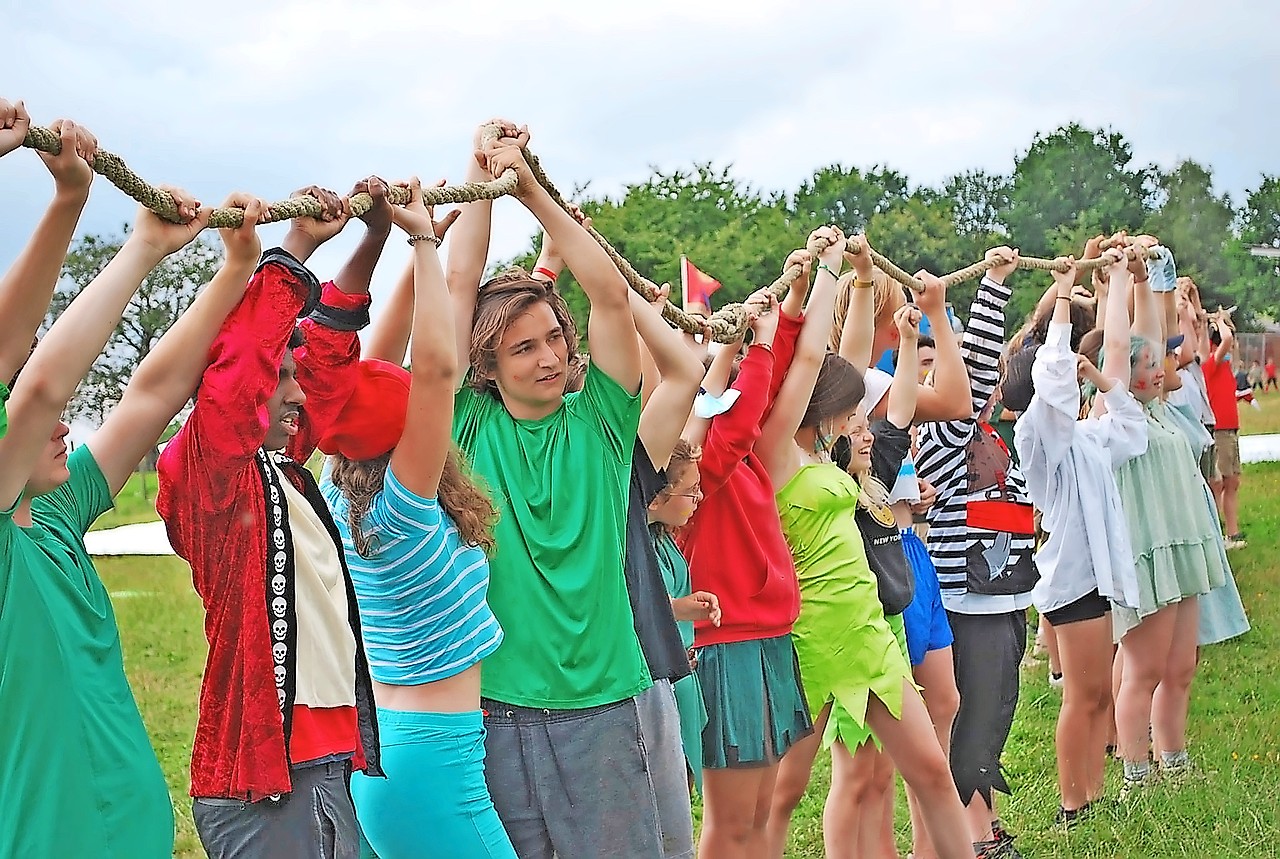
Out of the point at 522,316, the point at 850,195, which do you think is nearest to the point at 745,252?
the point at 850,195

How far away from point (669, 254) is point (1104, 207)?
10.5 meters

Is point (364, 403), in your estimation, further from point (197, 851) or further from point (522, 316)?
point (197, 851)

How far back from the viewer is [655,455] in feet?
10.9

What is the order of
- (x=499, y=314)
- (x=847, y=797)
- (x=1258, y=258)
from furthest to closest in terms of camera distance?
(x=1258, y=258) → (x=847, y=797) → (x=499, y=314)

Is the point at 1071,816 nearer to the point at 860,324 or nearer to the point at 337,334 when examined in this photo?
the point at 860,324

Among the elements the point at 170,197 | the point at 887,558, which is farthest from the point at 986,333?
the point at 170,197

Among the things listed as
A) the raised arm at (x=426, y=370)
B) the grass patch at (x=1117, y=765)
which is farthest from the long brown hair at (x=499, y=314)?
the grass patch at (x=1117, y=765)

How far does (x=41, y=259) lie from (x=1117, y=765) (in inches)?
215

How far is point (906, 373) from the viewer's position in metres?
4.69

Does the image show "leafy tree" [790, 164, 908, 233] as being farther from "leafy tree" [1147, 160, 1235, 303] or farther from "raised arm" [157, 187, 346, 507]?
"raised arm" [157, 187, 346, 507]

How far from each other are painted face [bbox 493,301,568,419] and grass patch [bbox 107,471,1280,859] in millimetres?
2896

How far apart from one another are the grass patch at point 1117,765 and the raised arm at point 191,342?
3.35 metres

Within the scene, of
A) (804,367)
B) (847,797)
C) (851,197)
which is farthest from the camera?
(851,197)

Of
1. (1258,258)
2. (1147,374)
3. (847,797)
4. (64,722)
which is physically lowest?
(847,797)
